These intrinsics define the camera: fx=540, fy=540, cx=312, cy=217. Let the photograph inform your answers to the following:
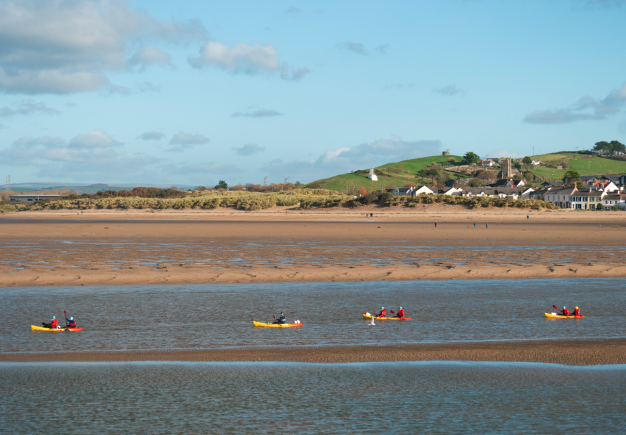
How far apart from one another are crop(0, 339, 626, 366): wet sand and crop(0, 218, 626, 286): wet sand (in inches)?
361

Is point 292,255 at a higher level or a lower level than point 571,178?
lower

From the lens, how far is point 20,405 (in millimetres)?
8266

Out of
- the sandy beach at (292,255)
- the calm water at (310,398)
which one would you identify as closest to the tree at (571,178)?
the sandy beach at (292,255)

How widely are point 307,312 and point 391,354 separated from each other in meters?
4.20

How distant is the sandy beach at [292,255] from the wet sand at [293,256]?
45 millimetres

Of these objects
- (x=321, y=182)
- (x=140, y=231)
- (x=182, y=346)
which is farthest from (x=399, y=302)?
(x=321, y=182)

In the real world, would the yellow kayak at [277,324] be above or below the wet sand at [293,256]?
below

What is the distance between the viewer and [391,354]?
11.2m

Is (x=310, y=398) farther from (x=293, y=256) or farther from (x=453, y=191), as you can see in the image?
(x=453, y=191)

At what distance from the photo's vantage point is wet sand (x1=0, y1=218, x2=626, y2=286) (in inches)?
838

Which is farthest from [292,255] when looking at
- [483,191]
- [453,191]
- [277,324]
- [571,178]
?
[571,178]

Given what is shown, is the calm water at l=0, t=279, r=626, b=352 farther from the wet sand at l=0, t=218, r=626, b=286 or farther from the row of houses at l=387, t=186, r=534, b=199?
the row of houses at l=387, t=186, r=534, b=199

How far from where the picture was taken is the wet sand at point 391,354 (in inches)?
424

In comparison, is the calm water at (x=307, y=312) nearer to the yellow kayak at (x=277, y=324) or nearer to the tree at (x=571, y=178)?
the yellow kayak at (x=277, y=324)
